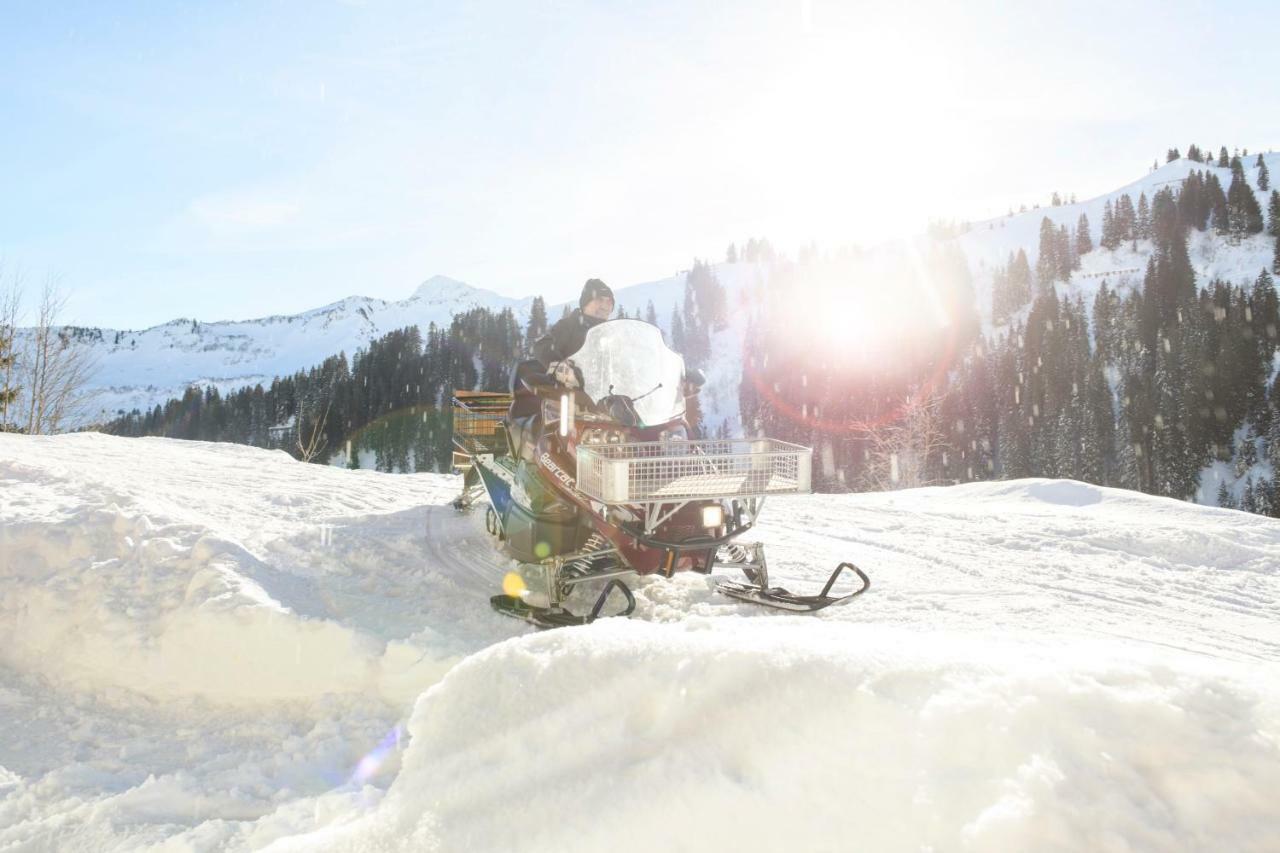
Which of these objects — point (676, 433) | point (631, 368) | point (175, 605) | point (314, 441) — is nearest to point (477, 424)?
point (631, 368)

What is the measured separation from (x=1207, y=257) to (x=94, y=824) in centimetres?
11681

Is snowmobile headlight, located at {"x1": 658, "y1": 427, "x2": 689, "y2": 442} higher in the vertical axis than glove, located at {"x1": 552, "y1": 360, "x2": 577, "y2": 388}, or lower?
lower

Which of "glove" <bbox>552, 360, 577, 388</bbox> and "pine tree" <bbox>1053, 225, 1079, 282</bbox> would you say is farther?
"pine tree" <bbox>1053, 225, 1079, 282</bbox>

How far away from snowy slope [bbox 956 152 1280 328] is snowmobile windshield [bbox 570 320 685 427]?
328 feet

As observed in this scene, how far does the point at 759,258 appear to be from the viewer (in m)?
150

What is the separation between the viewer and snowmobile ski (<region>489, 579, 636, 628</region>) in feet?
14.6

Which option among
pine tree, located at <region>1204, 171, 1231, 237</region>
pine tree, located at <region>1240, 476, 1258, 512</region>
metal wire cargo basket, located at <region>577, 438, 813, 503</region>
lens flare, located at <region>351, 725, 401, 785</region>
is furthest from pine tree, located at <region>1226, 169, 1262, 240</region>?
lens flare, located at <region>351, 725, 401, 785</region>

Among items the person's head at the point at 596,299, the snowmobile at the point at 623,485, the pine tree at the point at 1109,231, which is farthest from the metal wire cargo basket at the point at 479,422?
the pine tree at the point at 1109,231

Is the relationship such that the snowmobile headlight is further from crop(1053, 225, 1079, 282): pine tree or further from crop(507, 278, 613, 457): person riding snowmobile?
crop(1053, 225, 1079, 282): pine tree

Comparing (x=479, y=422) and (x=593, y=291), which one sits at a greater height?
(x=593, y=291)

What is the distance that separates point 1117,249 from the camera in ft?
332

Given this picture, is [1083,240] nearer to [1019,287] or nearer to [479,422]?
[1019,287]

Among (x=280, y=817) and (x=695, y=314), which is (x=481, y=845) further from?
(x=695, y=314)

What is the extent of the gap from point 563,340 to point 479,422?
213cm
